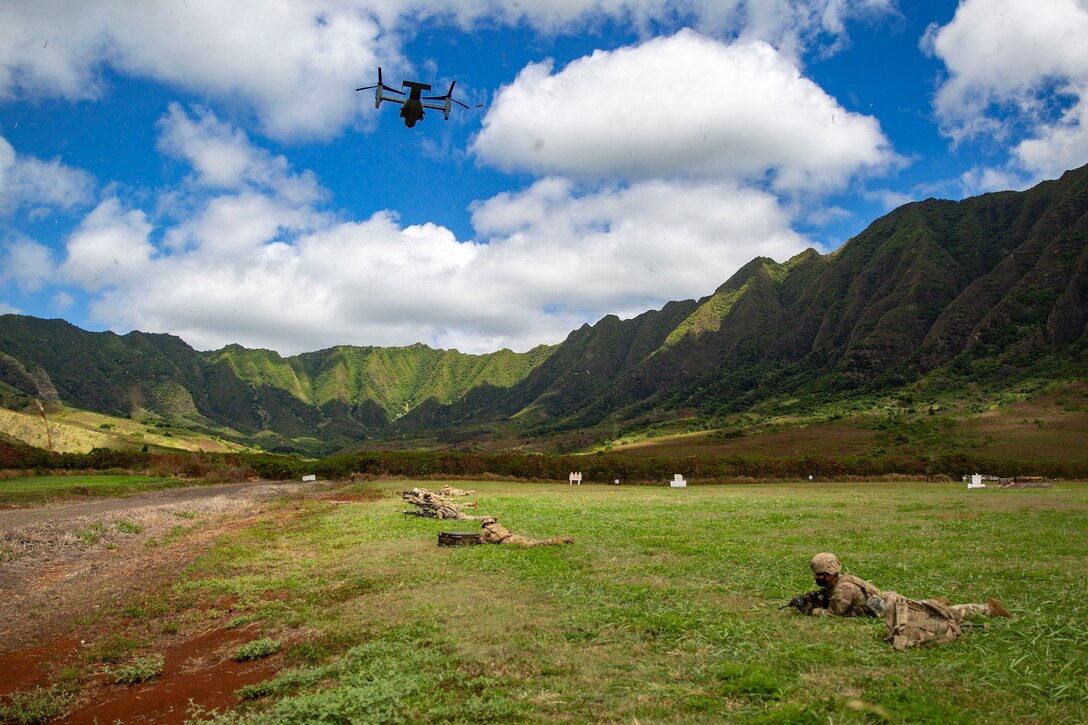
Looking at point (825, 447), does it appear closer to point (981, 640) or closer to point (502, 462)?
point (502, 462)

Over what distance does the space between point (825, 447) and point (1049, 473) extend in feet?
132

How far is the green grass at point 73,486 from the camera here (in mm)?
39656

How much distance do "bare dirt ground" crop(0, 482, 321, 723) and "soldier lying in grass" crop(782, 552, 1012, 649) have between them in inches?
386

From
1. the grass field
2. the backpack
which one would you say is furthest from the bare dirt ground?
the backpack

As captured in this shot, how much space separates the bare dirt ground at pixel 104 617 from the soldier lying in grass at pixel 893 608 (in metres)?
9.82

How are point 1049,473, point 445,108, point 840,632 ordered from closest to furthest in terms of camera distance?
point 840,632
point 445,108
point 1049,473

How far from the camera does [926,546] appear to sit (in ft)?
60.1

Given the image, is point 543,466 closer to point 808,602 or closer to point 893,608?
point 808,602

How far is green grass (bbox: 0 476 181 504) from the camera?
39656mm

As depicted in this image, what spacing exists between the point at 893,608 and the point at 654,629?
386 centimetres

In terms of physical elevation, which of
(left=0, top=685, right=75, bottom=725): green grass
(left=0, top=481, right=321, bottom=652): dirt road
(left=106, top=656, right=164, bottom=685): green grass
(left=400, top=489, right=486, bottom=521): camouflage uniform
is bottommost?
(left=400, top=489, right=486, bottom=521): camouflage uniform

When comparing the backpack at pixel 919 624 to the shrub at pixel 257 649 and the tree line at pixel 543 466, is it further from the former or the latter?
the tree line at pixel 543 466

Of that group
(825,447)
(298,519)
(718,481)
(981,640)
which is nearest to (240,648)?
(981,640)

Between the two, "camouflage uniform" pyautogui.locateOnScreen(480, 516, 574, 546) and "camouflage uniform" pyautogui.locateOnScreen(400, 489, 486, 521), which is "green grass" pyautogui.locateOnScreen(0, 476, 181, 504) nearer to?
"camouflage uniform" pyautogui.locateOnScreen(400, 489, 486, 521)
